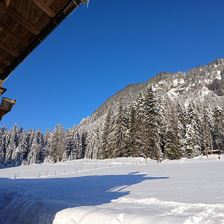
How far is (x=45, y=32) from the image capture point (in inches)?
267

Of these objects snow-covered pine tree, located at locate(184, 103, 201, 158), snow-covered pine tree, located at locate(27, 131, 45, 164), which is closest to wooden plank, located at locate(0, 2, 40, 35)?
snow-covered pine tree, located at locate(184, 103, 201, 158)

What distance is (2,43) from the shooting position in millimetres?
7082

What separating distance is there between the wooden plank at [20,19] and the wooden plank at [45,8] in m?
0.57

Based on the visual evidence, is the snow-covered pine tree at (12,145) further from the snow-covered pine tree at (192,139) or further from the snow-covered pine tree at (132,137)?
the snow-covered pine tree at (192,139)

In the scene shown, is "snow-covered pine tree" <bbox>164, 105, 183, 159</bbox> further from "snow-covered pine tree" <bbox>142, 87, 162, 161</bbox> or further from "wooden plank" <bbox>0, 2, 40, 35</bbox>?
"wooden plank" <bbox>0, 2, 40, 35</bbox>

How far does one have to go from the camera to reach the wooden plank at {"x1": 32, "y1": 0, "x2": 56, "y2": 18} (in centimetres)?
588

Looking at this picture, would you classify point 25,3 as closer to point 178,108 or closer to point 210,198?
point 210,198

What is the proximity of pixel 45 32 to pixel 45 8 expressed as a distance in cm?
79

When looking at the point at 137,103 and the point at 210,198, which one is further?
the point at 137,103

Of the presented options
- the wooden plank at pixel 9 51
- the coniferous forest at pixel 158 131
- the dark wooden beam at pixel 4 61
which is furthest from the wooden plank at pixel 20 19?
the coniferous forest at pixel 158 131

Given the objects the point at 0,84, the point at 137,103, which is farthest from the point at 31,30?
the point at 137,103

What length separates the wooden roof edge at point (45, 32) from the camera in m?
6.07

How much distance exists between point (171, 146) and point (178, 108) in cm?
1989

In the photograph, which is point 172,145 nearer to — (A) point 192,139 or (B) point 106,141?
(A) point 192,139
